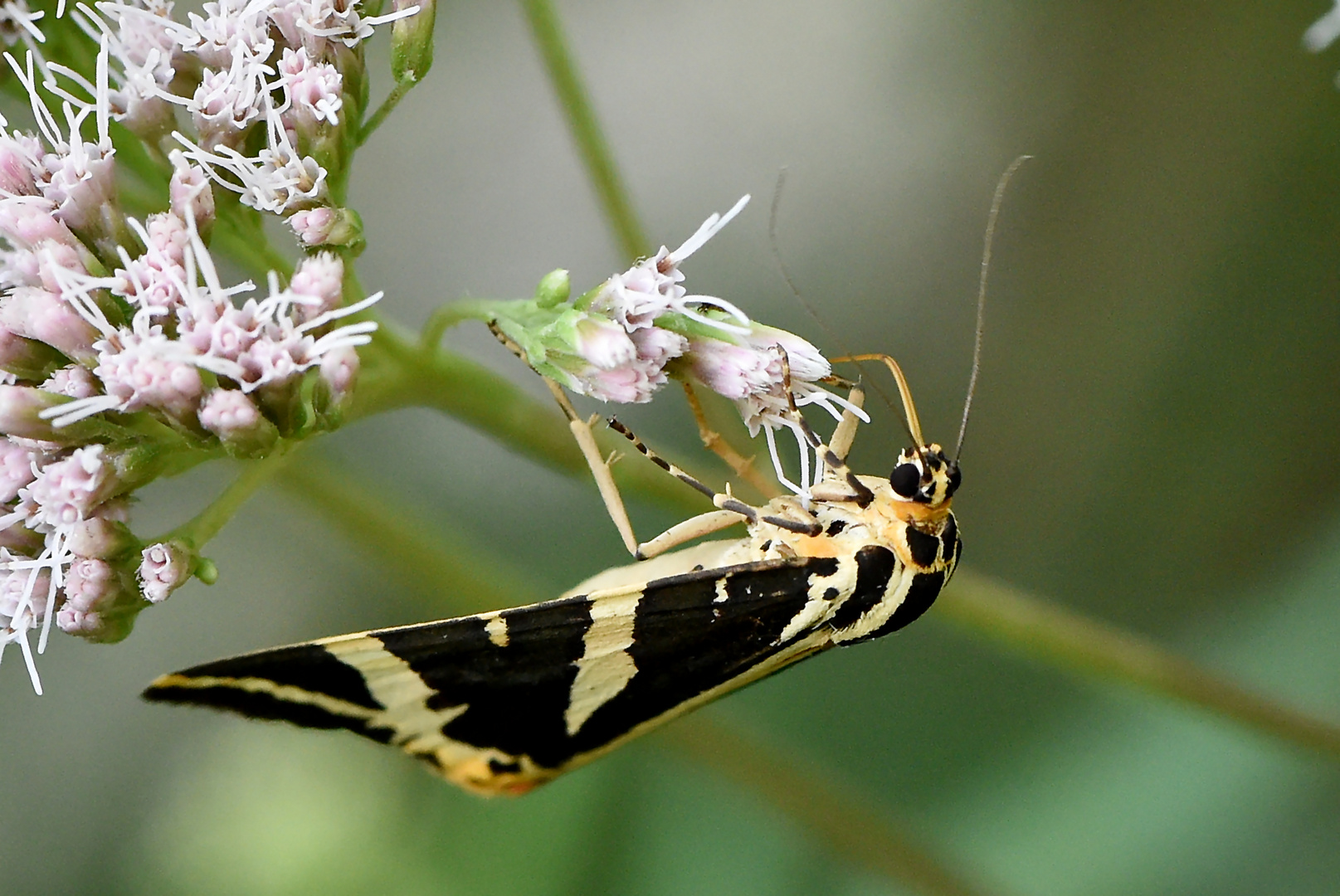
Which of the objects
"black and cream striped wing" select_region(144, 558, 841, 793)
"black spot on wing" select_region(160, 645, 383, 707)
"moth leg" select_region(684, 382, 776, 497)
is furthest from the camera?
"moth leg" select_region(684, 382, 776, 497)

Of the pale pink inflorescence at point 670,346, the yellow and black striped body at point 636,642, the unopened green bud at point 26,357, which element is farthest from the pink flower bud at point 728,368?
the unopened green bud at point 26,357

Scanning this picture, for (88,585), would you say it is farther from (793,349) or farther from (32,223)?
(793,349)

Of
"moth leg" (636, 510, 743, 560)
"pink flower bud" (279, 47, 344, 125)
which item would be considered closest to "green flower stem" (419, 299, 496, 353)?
"pink flower bud" (279, 47, 344, 125)

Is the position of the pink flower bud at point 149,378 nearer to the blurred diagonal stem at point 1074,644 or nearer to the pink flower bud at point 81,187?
the pink flower bud at point 81,187

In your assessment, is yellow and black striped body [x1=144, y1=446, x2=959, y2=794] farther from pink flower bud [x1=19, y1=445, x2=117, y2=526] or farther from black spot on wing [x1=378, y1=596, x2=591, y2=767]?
pink flower bud [x1=19, y1=445, x2=117, y2=526]

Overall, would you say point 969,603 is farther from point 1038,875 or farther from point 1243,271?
point 1243,271

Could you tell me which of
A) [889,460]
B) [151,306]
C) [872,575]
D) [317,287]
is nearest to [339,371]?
[317,287]
